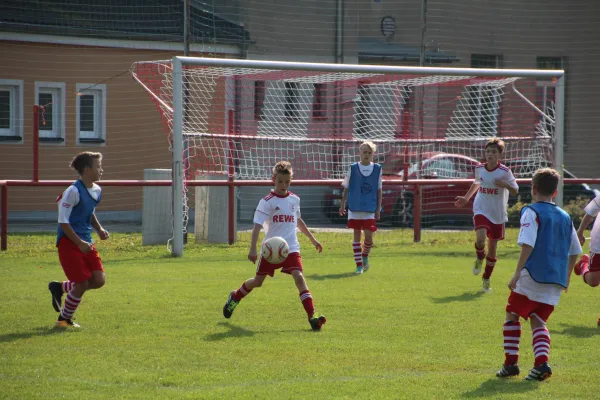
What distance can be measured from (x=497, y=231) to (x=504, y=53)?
1574 centimetres

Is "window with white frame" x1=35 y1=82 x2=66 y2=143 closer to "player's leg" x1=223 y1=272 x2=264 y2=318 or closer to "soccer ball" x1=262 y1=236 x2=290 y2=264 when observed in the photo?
"player's leg" x1=223 y1=272 x2=264 y2=318

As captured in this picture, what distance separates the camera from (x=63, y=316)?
8.00m

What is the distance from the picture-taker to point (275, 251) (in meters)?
8.27

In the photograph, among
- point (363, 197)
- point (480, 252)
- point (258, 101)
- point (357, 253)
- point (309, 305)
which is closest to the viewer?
point (309, 305)

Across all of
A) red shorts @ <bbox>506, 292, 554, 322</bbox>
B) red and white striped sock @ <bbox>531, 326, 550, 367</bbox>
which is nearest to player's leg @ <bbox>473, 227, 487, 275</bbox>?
red shorts @ <bbox>506, 292, 554, 322</bbox>

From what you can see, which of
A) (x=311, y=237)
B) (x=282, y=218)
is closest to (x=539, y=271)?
(x=311, y=237)

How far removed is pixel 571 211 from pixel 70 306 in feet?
50.1

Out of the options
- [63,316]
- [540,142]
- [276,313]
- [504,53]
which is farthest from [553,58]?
[63,316]

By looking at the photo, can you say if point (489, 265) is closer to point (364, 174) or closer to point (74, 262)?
point (364, 174)

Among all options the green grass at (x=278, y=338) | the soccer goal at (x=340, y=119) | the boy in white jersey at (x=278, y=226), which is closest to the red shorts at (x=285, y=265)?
the boy in white jersey at (x=278, y=226)

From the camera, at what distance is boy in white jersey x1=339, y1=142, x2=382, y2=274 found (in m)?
12.5

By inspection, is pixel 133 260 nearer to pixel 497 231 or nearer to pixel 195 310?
pixel 195 310

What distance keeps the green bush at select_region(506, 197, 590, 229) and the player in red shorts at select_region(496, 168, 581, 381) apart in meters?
13.2

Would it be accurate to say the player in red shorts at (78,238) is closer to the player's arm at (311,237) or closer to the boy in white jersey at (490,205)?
the player's arm at (311,237)
